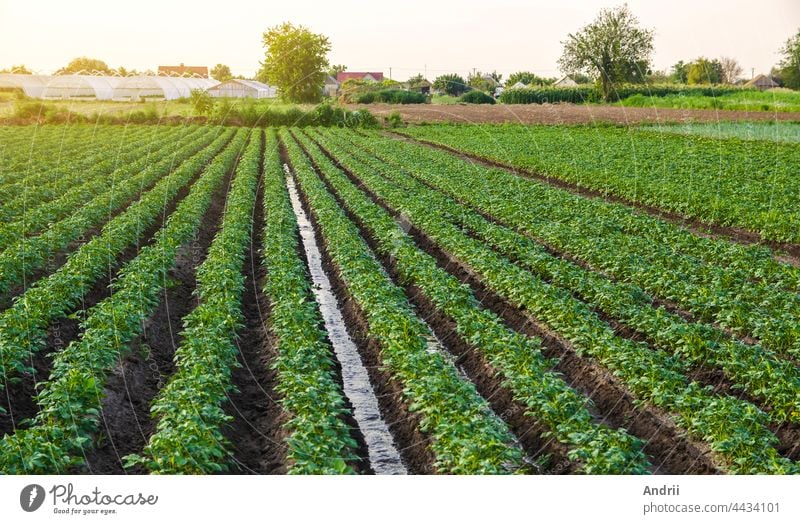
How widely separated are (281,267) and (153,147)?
22.2 meters

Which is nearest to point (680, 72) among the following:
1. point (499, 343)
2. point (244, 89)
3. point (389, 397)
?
point (499, 343)

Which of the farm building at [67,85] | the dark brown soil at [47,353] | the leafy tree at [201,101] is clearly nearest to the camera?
the dark brown soil at [47,353]

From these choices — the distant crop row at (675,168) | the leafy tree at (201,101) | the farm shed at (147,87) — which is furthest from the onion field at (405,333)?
the farm shed at (147,87)

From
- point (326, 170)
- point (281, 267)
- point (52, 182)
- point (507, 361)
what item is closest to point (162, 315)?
point (281, 267)

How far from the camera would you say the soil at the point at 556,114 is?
42344 mm

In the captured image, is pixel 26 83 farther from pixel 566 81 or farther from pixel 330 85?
pixel 330 85

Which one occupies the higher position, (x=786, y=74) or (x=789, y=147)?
(x=786, y=74)

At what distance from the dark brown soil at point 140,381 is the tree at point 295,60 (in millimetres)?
3743

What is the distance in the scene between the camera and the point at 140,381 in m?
8.92

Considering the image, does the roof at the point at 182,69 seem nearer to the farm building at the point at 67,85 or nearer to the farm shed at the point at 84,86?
the farm building at the point at 67,85

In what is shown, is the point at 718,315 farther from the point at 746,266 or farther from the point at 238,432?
the point at 238,432

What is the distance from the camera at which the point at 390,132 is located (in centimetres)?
4356

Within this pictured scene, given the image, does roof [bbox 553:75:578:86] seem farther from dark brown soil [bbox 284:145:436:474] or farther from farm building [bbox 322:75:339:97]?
dark brown soil [bbox 284:145:436:474]

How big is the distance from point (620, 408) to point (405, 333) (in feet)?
7.97
